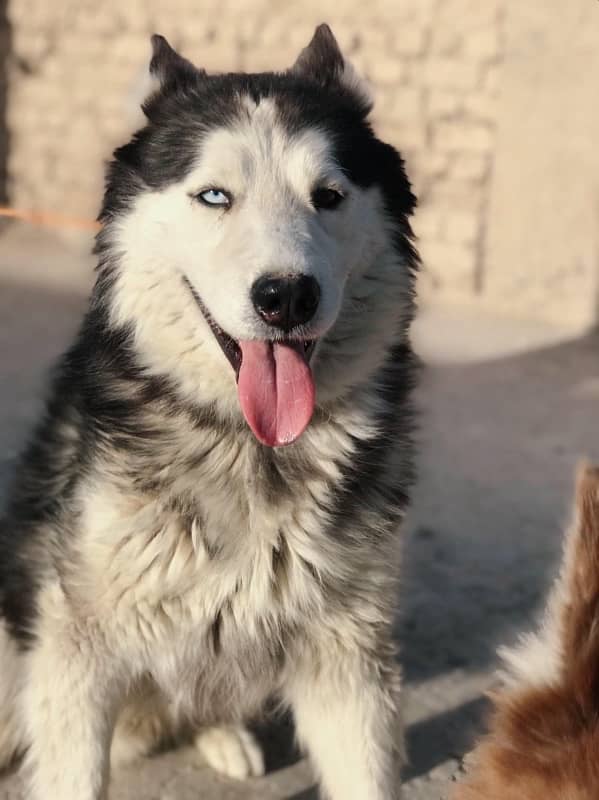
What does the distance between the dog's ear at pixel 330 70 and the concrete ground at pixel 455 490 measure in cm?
100

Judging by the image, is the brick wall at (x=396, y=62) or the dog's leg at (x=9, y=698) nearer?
the dog's leg at (x=9, y=698)

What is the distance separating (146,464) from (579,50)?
16.3 ft

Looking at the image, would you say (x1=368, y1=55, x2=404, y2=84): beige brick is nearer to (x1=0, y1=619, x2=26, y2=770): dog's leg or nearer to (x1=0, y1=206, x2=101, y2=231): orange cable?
(x1=0, y1=206, x2=101, y2=231): orange cable

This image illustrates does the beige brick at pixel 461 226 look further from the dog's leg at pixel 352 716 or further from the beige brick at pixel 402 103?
the dog's leg at pixel 352 716

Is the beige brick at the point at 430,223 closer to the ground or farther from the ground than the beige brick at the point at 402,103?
closer to the ground

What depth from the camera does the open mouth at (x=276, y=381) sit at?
93.9 inches

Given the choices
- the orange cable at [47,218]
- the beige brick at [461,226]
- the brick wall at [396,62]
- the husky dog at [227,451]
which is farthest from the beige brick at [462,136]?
the husky dog at [227,451]

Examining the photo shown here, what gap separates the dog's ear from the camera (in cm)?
269

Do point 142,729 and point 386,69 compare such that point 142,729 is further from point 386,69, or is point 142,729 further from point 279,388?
point 386,69

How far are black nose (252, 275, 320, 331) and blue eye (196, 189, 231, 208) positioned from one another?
232mm

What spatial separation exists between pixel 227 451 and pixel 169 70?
0.89 meters

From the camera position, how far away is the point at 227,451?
250cm

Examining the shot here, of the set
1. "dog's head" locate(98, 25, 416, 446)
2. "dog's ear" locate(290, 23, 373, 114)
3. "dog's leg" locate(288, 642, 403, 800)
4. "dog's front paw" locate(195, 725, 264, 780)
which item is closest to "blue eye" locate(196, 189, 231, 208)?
"dog's head" locate(98, 25, 416, 446)

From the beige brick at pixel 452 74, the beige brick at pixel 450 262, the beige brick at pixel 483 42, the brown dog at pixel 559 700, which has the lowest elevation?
the beige brick at pixel 450 262
